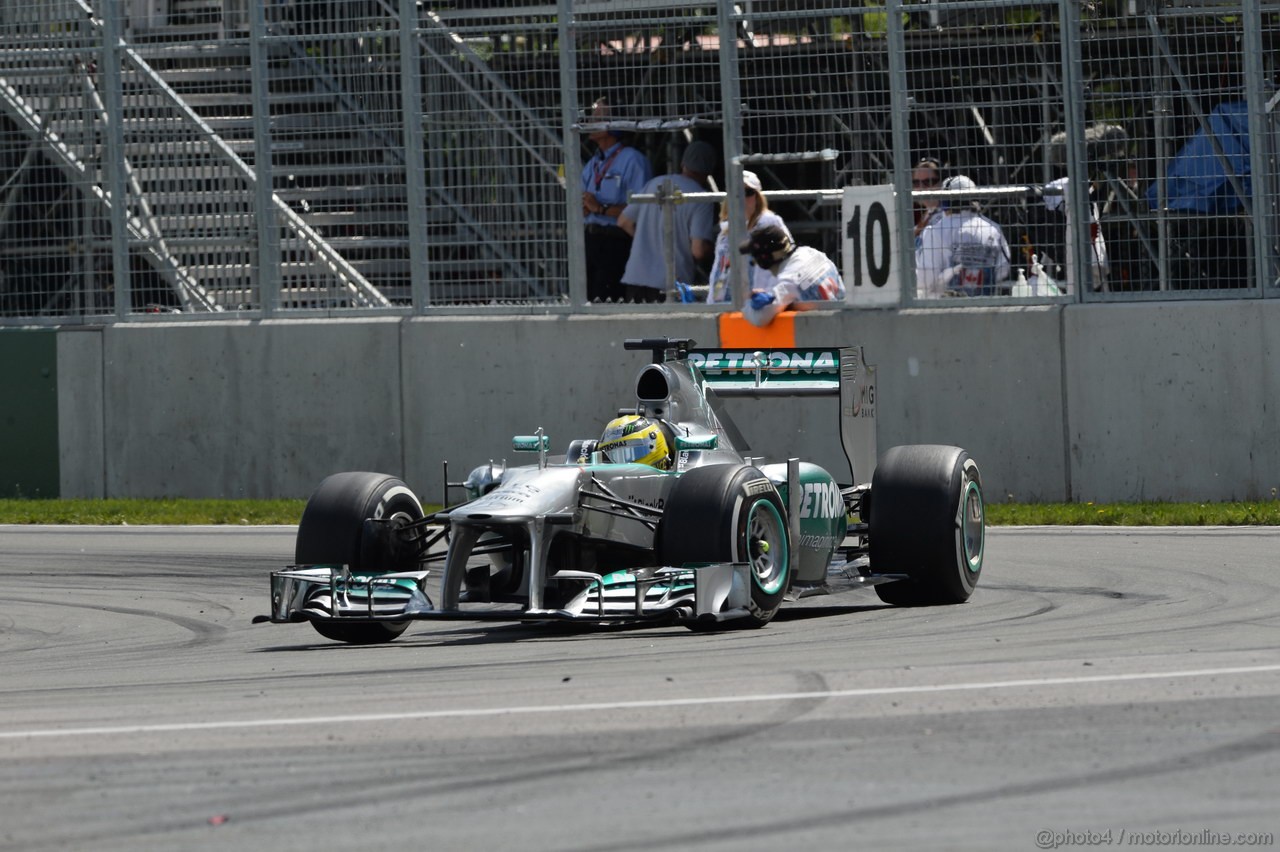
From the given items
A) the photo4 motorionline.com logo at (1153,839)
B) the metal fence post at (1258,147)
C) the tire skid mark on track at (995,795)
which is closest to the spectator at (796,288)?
the metal fence post at (1258,147)

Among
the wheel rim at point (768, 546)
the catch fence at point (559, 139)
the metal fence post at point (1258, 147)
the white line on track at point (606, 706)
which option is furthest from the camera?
the catch fence at point (559, 139)

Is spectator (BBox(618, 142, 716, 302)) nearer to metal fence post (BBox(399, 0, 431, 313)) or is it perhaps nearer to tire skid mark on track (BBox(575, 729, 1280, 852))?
metal fence post (BBox(399, 0, 431, 313))

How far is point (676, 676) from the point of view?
24.5ft

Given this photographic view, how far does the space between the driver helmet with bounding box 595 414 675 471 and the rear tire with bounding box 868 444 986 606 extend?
1.03 meters

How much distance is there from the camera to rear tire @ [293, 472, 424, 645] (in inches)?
366

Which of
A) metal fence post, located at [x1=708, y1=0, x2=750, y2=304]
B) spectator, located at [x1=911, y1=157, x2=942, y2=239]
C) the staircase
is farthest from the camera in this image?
the staircase

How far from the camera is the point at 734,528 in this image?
873 centimetres

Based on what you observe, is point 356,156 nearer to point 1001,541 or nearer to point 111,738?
point 1001,541

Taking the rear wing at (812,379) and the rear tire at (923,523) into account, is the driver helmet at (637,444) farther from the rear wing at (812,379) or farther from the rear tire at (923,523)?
the rear tire at (923,523)

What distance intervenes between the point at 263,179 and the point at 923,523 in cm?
874

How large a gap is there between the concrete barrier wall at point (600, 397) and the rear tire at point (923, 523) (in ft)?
15.8

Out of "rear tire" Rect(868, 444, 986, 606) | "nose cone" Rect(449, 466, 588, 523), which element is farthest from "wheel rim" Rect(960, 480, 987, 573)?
"nose cone" Rect(449, 466, 588, 523)

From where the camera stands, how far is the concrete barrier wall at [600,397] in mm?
14266

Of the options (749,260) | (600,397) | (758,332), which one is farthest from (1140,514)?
(600,397)
